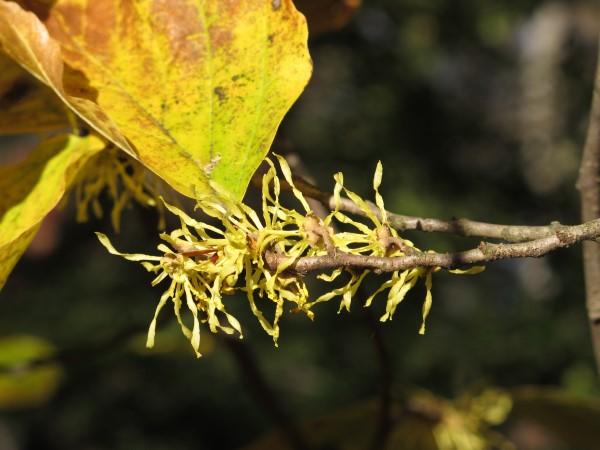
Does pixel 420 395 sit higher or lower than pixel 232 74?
lower

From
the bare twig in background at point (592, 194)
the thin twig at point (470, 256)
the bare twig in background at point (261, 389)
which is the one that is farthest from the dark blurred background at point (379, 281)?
the thin twig at point (470, 256)

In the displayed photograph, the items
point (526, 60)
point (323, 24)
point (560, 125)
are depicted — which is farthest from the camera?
point (526, 60)

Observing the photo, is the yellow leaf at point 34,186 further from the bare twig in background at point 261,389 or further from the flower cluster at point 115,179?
the bare twig in background at point 261,389

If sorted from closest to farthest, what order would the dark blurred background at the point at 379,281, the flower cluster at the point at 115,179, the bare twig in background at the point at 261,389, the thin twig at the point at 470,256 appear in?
1. the thin twig at the point at 470,256
2. the flower cluster at the point at 115,179
3. the bare twig in background at the point at 261,389
4. the dark blurred background at the point at 379,281

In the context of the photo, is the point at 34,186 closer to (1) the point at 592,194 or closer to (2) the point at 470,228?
(2) the point at 470,228

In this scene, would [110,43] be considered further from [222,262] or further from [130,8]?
[222,262]

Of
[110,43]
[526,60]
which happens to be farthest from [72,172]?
[526,60]
